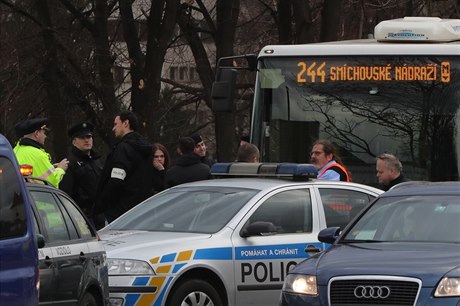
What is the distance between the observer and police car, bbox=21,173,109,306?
913cm

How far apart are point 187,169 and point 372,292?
627 cm

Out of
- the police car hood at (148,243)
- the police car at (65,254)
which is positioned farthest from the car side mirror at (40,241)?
the police car hood at (148,243)

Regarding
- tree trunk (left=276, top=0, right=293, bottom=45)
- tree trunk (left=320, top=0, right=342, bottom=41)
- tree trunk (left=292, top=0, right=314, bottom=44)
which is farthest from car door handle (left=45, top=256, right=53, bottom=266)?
tree trunk (left=276, top=0, right=293, bottom=45)

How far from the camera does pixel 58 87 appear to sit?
26062 mm

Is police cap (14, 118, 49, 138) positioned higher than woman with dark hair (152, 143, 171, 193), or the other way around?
police cap (14, 118, 49, 138)

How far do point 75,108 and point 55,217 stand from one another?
19.7m

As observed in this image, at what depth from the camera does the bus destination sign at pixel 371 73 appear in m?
15.3

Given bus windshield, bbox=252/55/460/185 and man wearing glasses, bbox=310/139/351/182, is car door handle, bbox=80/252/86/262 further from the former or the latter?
bus windshield, bbox=252/55/460/185

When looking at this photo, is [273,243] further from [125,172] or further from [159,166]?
[159,166]

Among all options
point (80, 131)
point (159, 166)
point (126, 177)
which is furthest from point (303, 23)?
point (80, 131)

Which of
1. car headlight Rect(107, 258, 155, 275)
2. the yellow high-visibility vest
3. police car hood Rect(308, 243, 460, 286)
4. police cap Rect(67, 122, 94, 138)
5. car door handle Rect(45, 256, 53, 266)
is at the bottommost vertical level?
car headlight Rect(107, 258, 155, 275)

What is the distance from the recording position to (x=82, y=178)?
13898 millimetres

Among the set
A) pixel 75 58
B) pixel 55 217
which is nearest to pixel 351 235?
pixel 55 217

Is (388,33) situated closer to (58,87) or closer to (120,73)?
(58,87)
